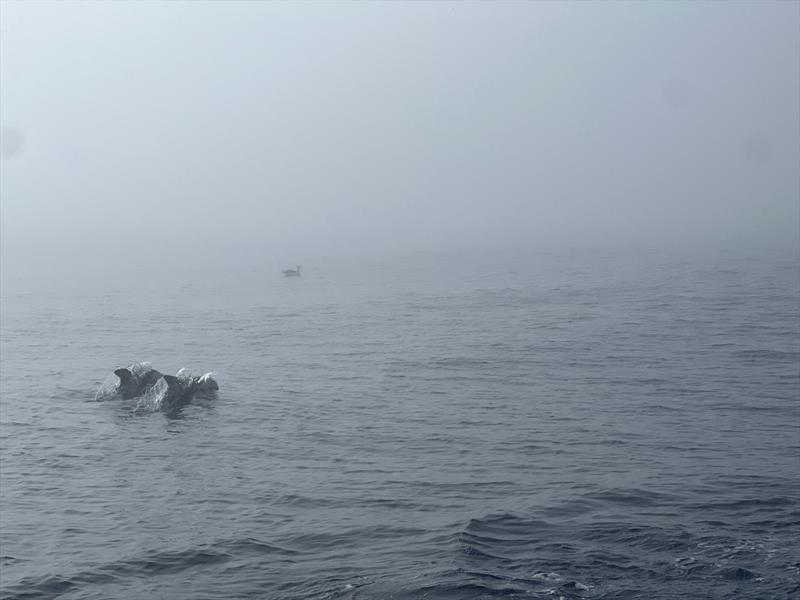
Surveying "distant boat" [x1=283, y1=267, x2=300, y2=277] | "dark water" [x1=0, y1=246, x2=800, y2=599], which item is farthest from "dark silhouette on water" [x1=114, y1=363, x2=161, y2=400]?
"distant boat" [x1=283, y1=267, x2=300, y2=277]

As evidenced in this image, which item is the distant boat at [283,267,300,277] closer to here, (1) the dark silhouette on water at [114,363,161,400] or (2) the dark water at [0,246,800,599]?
(2) the dark water at [0,246,800,599]

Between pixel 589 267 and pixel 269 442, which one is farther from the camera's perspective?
pixel 589 267

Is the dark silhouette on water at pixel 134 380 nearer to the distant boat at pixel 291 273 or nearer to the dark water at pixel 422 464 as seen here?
the dark water at pixel 422 464

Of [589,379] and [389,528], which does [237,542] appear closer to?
[389,528]

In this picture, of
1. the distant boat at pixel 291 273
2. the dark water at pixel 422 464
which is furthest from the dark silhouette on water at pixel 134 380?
the distant boat at pixel 291 273

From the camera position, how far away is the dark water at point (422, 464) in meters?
18.9

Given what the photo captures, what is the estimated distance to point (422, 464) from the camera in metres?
27.4

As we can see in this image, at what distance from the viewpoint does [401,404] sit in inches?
1436

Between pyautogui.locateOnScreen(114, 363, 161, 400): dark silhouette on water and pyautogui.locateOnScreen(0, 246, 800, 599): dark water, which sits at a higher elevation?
pyautogui.locateOnScreen(114, 363, 161, 400): dark silhouette on water

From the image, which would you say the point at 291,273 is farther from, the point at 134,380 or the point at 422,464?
the point at 422,464

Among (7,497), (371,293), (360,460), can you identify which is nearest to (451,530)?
(360,460)

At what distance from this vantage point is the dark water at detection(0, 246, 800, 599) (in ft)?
62.1

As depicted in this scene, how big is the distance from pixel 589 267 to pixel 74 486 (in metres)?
94.3

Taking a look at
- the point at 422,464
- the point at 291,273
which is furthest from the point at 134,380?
the point at 291,273
